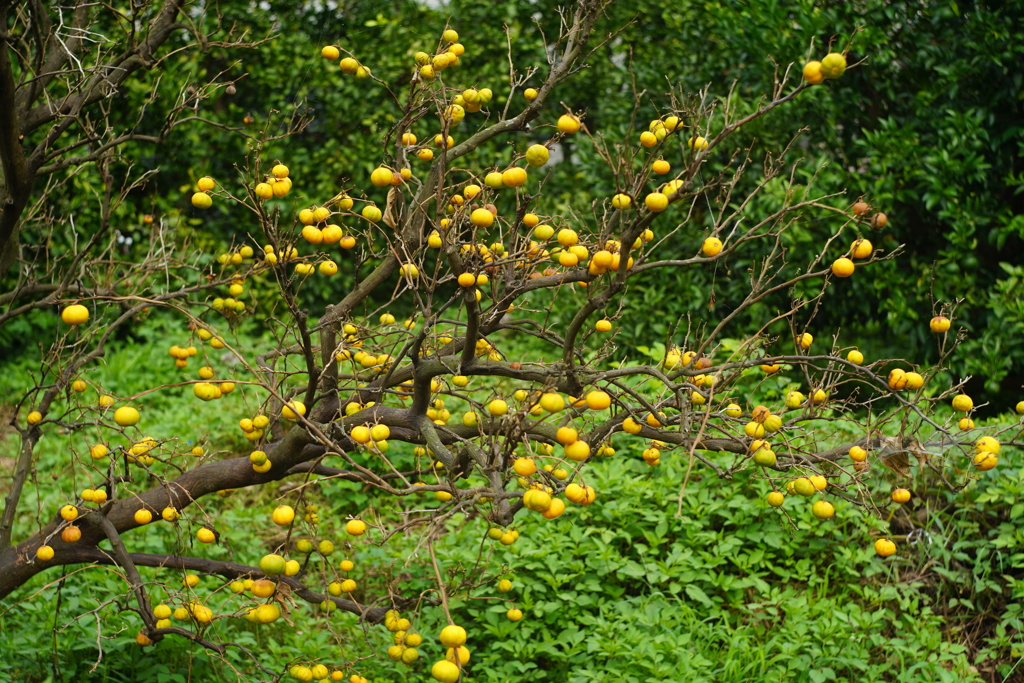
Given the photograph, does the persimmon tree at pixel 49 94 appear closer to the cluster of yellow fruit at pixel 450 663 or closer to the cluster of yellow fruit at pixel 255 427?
the cluster of yellow fruit at pixel 255 427

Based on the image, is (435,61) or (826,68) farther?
(435,61)

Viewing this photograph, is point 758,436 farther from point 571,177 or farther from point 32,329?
point 32,329

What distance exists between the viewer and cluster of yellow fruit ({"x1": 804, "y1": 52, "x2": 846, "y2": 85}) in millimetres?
1531

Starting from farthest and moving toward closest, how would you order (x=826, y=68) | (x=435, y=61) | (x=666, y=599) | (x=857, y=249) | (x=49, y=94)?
(x=666, y=599) < (x=49, y=94) < (x=435, y=61) < (x=857, y=249) < (x=826, y=68)

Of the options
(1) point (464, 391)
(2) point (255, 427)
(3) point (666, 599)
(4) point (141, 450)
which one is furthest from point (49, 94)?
(3) point (666, 599)

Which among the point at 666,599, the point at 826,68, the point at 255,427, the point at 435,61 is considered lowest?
the point at 666,599

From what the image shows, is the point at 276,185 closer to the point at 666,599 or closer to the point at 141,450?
the point at 141,450

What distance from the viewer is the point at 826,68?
5.17ft

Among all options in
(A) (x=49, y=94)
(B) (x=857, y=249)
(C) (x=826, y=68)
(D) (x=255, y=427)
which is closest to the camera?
(C) (x=826, y=68)

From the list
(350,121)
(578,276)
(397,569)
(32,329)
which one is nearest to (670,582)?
(397,569)

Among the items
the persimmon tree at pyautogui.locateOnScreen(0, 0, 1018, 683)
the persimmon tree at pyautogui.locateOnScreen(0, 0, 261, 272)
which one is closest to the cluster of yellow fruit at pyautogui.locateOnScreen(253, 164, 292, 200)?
the persimmon tree at pyautogui.locateOnScreen(0, 0, 1018, 683)

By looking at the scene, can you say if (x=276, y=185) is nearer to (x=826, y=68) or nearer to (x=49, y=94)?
(x=826, y=68)

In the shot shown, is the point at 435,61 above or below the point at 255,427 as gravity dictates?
above

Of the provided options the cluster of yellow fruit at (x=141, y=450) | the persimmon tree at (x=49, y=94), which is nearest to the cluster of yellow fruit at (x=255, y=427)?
the cluster of yellow fruit at (x=141, y=450)
